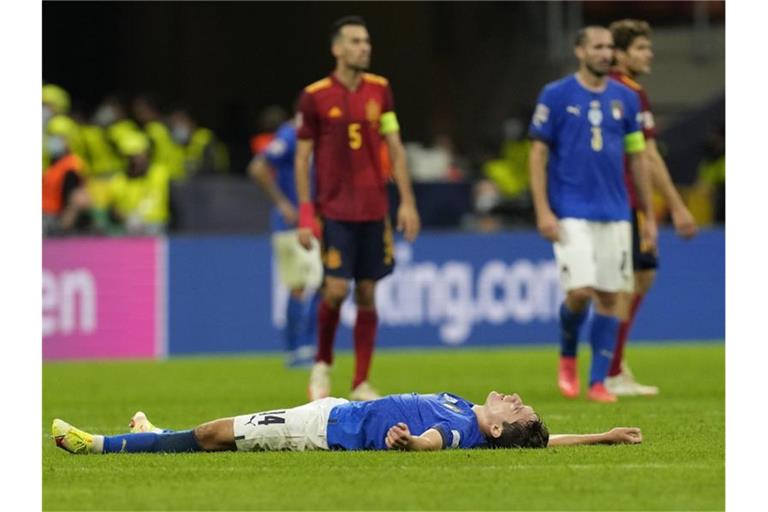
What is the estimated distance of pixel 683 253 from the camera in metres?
20.9

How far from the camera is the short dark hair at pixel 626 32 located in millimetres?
13742

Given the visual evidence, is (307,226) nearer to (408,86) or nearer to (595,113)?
(595,113)

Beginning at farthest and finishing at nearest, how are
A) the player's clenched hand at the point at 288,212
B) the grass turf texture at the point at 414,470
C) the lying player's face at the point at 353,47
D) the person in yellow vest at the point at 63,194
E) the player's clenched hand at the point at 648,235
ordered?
the person in yellow vest at the point at 63,194 → the player's clenched hand at the point at 288,212 → the player's clenched hand at the point at 648,235 → the lying player's face at the point at 353,47 → the grass turf texture at the point at 414,470

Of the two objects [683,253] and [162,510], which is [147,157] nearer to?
[683,253]

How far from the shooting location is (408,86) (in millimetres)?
26984

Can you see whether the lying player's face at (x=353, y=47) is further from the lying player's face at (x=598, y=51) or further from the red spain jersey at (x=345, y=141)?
the lying player's face at (x=598, y=51)

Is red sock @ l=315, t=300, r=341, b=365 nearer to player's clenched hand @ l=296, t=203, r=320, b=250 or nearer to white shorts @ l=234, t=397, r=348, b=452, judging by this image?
player's clenched hand @ l=296, t=203, r=320, b=250

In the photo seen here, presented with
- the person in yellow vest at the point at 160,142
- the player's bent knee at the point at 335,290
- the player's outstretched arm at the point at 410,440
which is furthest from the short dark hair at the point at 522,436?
the person in yellow vest at the point at 160,142

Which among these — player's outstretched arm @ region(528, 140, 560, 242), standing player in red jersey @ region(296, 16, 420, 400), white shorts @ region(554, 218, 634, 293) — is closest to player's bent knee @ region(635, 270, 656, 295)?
white shorts @ region(554, 218, 634, 293)

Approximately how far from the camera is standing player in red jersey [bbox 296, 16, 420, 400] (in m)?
12.8

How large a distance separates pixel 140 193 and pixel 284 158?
15.7 ft

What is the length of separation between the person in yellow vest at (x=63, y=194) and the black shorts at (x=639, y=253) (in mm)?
7500

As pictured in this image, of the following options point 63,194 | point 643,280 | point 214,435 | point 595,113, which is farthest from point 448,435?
point 63,194
